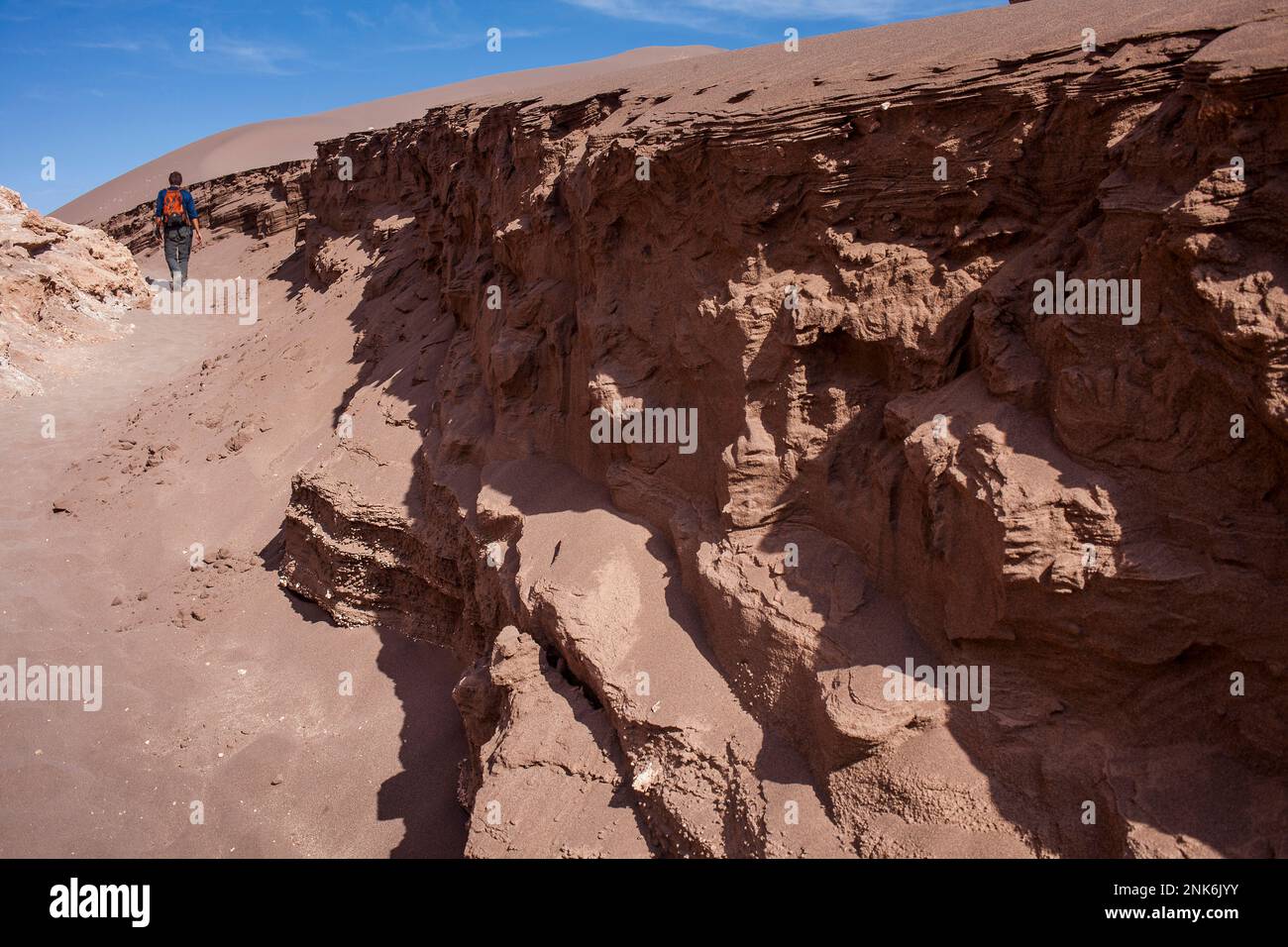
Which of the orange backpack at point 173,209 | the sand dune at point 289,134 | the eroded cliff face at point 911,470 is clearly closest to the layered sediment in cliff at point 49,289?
the orange backpack at point 173,209

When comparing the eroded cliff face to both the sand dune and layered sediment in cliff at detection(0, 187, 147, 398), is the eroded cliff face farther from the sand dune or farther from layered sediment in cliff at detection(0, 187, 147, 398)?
the sand dune

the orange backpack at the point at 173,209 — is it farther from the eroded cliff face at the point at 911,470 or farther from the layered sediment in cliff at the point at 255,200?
the eroded cliff face at the point at 911,470

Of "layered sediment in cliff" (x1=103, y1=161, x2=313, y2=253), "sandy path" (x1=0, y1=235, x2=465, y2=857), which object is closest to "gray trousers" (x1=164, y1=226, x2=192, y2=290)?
"layered sediment in cliff" (x1=103, y1=161, x2=313, y2=253)

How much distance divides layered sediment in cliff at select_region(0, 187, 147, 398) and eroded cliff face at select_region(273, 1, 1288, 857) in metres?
8.96

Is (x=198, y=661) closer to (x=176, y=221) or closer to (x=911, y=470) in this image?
(x=911, y=470)

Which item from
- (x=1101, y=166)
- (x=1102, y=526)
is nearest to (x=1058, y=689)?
(x=1102, y=526)

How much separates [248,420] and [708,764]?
6917 millimetres

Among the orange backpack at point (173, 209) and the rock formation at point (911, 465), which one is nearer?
the rock formation at point (911, 465)

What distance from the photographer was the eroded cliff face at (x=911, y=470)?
2930 mm

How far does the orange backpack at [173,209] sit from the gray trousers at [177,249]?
0.53 ft

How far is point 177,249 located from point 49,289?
2331mm

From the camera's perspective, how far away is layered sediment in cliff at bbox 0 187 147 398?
1122 cm

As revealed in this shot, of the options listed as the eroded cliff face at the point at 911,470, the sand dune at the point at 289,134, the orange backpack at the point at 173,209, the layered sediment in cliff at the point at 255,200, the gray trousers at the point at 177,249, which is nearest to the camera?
the eroded cliff face at the point at 911,470

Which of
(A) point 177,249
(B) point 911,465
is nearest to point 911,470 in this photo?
(B) point 911,465
